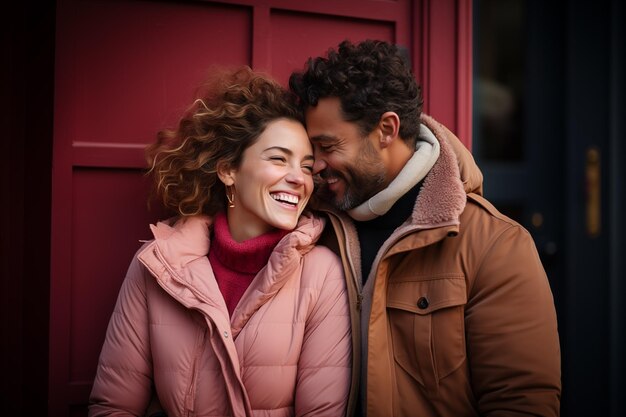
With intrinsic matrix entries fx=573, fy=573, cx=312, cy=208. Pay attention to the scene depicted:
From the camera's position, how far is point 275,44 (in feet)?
7.48

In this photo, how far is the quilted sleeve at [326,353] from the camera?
1.80 m

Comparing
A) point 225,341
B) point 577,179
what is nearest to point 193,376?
point 225,341

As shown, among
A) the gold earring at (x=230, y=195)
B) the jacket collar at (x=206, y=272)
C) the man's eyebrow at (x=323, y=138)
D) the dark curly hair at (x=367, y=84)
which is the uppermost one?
the dark curly hair at (x=367, y=84)

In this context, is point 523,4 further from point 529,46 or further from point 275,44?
point 275,44

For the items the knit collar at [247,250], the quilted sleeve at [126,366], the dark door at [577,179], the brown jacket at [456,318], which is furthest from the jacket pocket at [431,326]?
the dark door at [577,179]

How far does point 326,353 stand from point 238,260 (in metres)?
0.44

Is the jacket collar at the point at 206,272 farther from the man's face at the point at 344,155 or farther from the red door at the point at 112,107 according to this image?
the red door at the point at 112,107

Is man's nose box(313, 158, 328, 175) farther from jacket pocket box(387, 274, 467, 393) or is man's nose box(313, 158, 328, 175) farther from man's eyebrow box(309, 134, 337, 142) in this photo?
jacket pocket box(387, 274, 467, 393)

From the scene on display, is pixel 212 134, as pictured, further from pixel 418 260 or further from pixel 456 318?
pixel 456 318

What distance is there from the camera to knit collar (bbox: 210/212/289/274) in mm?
1963

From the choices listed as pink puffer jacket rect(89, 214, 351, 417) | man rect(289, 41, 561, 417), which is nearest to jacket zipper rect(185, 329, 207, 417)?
pink puffer jacket rect(89, 214, 351, 417)

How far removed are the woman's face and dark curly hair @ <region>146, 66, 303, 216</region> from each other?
51mm

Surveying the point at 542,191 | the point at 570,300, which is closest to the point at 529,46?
the point at 542,191

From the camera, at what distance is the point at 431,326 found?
1815mm
